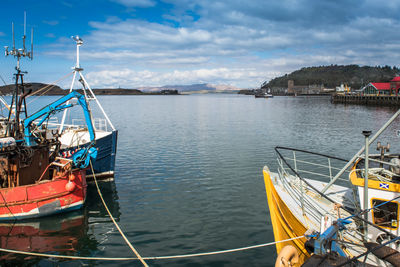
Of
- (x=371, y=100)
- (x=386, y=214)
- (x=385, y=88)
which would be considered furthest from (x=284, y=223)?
(x=385, y=88)

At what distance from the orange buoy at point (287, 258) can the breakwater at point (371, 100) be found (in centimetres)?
9287

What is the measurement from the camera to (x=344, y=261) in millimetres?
5668

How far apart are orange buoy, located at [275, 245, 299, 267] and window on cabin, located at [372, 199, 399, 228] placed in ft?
7.95

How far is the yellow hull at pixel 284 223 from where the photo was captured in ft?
26.0

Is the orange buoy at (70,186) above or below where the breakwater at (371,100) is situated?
below

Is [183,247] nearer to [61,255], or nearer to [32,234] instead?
[61,255]

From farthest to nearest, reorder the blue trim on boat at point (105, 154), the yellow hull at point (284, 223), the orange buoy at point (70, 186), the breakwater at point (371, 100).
Answer: the breakwater at point (371, 100) → the blue trim on boat at point (105, 154) → the orange buoy at point (70, 186) → the yellow hull at point (284, 223)

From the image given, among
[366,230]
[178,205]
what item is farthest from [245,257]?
[178,205]

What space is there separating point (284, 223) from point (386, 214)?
271cm

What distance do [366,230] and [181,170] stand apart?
14.6 meters

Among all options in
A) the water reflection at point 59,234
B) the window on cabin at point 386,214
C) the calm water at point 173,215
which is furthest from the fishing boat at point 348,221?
the water reflection at point 59,234

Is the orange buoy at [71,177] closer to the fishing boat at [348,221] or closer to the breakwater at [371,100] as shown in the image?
the fishing boat at [348,221]

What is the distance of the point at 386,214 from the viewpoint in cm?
734

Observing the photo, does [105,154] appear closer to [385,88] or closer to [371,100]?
[371,100]
